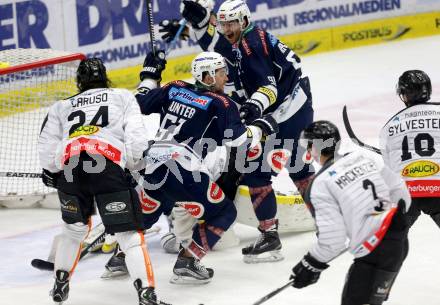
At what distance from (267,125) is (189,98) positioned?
1.60 feet

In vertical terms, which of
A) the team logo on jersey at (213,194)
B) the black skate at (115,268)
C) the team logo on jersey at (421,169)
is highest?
the team logo on jersey at (421,169)

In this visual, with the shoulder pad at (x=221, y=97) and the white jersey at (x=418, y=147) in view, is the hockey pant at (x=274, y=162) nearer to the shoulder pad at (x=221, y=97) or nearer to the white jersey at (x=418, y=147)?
the shoulder pad at (x=221, y=97)

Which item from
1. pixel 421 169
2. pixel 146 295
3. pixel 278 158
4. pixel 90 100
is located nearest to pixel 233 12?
pixel 278 158

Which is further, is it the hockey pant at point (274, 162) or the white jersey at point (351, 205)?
the hockey pant at point (274, 162)

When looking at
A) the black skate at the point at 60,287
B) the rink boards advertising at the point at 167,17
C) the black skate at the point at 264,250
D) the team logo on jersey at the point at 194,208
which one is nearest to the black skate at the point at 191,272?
the team logo on jersey at the point at 194,208

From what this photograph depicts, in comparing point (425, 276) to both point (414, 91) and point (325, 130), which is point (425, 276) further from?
point (325, 130)

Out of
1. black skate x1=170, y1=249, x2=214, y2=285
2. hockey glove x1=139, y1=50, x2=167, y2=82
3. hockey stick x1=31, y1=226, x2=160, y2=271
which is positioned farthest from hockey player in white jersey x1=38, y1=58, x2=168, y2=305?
hockey glove x1=139, y1=50, x2=167, y2=82

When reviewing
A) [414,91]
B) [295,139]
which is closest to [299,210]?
[295,139]

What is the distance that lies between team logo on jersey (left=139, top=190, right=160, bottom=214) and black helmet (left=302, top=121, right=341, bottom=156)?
1.63 m

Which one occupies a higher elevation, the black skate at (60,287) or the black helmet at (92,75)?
the black helmet at (92,75)

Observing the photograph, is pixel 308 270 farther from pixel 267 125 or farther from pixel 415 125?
pixel 267 125

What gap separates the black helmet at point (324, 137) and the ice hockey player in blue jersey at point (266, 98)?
5.56 feet

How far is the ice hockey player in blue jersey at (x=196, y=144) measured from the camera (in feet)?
19.5

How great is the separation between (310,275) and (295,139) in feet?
7.45
